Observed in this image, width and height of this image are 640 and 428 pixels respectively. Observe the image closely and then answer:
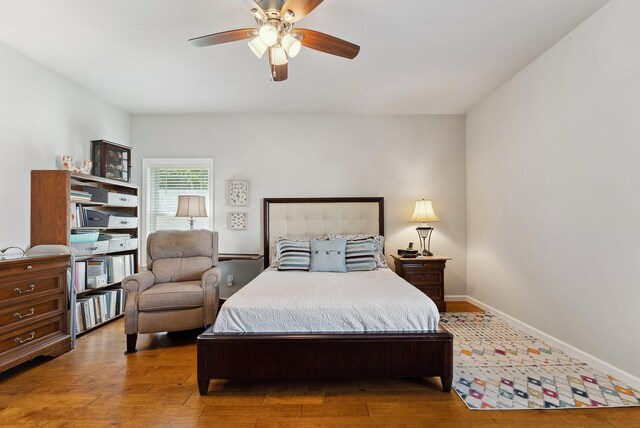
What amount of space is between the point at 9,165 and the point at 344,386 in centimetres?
335

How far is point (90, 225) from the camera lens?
131 inches

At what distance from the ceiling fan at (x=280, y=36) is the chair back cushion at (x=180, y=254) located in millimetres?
2085

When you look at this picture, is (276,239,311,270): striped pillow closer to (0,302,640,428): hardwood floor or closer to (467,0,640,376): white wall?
(0,302,640,428): hardwood floor

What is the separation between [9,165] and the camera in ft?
9.02

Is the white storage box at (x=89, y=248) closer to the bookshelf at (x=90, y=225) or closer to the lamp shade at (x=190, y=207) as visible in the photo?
the bookshelf at (x=90, y=225)

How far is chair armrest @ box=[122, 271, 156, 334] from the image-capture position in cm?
280

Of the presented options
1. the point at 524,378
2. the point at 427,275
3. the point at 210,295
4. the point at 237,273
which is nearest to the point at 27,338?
the point at 210,295

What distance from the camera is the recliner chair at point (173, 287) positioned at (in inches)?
112

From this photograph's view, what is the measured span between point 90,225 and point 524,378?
4175mm

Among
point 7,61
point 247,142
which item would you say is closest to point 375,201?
point 247,142

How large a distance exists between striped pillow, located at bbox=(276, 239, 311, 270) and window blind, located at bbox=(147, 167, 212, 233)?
5.34ft

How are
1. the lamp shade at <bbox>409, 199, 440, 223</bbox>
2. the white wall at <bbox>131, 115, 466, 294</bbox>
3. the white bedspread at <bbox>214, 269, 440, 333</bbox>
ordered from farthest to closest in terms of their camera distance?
the white wall at <bbox>131, 115, 466, 294</bbox> → the lamp shade at <bbox>409, 199, 440, 223</bbox> → the white bedspread at <bbox>214, 269, 440, 333</bbox>

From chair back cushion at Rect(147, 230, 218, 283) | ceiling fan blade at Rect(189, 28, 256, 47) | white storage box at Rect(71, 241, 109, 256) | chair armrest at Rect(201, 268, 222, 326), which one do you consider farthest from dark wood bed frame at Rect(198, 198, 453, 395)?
white storage box at Rect(71, 241, 109, 256)

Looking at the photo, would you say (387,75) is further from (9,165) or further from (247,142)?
(9,165)
